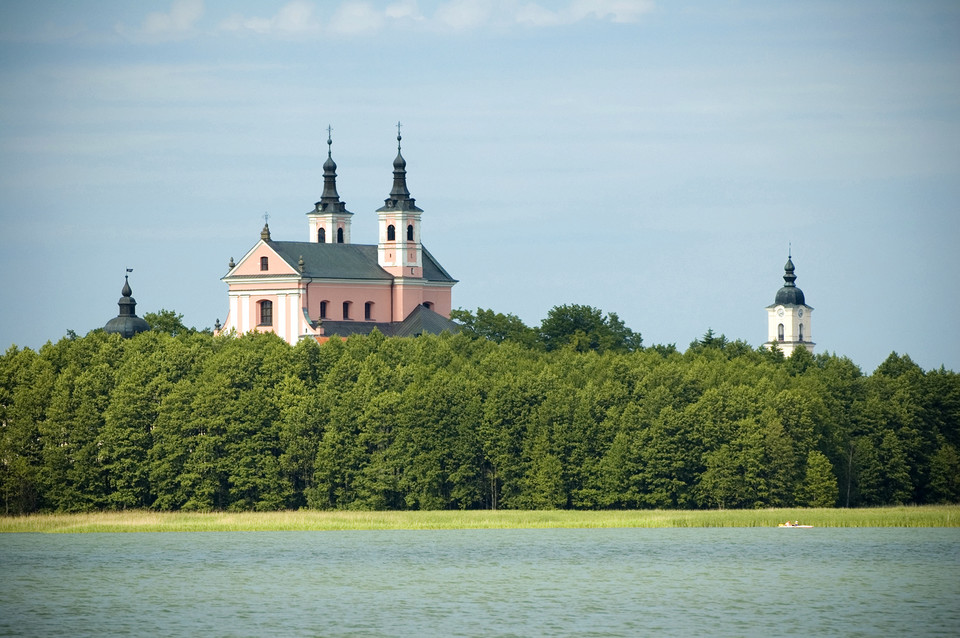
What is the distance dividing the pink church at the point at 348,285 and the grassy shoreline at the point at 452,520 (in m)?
50.9

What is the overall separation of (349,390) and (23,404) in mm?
14737

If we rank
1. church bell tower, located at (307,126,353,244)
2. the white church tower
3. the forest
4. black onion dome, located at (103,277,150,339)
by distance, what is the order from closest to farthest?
the forest < black onion dome, located at (103,277,150,339) < church bell tower, located at (307,126,353,244) < the white church tower

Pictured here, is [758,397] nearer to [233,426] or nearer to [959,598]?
[233,426]

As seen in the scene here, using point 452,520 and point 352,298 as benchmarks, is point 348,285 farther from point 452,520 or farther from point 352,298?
point 452,520

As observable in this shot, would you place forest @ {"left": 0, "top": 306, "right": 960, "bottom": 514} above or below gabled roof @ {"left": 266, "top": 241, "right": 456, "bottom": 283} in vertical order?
below

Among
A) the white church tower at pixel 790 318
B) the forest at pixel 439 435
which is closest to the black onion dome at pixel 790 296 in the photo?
the white church tower at pixel 790 318

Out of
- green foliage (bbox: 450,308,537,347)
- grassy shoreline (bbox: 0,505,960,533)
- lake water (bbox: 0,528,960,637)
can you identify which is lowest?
lake water (bbox: 0,528,960,637)

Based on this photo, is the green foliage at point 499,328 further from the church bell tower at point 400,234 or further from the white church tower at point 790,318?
the white church tower at point 790,318

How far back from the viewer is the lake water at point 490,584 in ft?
150

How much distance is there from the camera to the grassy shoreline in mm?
75000

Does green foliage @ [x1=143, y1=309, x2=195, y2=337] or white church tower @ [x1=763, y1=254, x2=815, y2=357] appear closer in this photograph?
green foliage @ [x1=143, y1=309, x2=195, y2=337]

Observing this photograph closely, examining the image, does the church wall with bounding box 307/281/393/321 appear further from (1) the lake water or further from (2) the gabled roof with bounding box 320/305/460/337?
(1) the lake water

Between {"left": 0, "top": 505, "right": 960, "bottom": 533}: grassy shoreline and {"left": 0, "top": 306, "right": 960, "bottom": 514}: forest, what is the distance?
75.7 inches

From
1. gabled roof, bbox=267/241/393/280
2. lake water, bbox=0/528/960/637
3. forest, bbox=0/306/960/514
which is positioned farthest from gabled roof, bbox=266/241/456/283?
lake water, bbox=0/528/960/637
